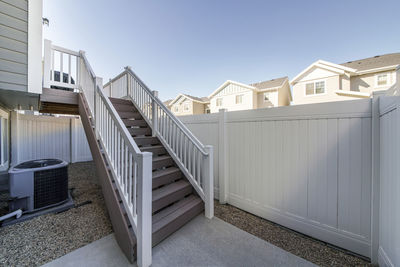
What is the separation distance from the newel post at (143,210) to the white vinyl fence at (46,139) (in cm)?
683

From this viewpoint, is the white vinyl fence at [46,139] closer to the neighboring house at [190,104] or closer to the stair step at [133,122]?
the stair step at [133,122]

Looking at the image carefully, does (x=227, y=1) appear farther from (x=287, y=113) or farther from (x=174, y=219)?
(x=174, y=219)

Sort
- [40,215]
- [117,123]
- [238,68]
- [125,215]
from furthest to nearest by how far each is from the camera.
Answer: [238,68] < [40,215] < [117,123] < [125,215]

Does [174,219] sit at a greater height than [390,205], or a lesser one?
lesser

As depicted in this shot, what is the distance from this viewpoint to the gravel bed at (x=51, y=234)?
1.70m

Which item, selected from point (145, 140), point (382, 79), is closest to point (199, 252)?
point (145, 140)

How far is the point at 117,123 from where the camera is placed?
204cm

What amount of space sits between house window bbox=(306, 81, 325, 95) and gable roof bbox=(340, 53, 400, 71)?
203cm

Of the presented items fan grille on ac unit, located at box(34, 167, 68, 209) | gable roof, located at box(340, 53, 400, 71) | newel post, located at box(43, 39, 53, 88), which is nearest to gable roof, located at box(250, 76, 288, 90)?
gable roof, located at box(340, 53, 400, 71)

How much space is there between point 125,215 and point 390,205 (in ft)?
8.82

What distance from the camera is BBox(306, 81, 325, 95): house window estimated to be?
10.2m

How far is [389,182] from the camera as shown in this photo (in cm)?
139

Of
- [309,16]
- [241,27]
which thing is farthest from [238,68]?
[309,16]

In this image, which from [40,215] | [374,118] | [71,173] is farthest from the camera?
[71,173]
